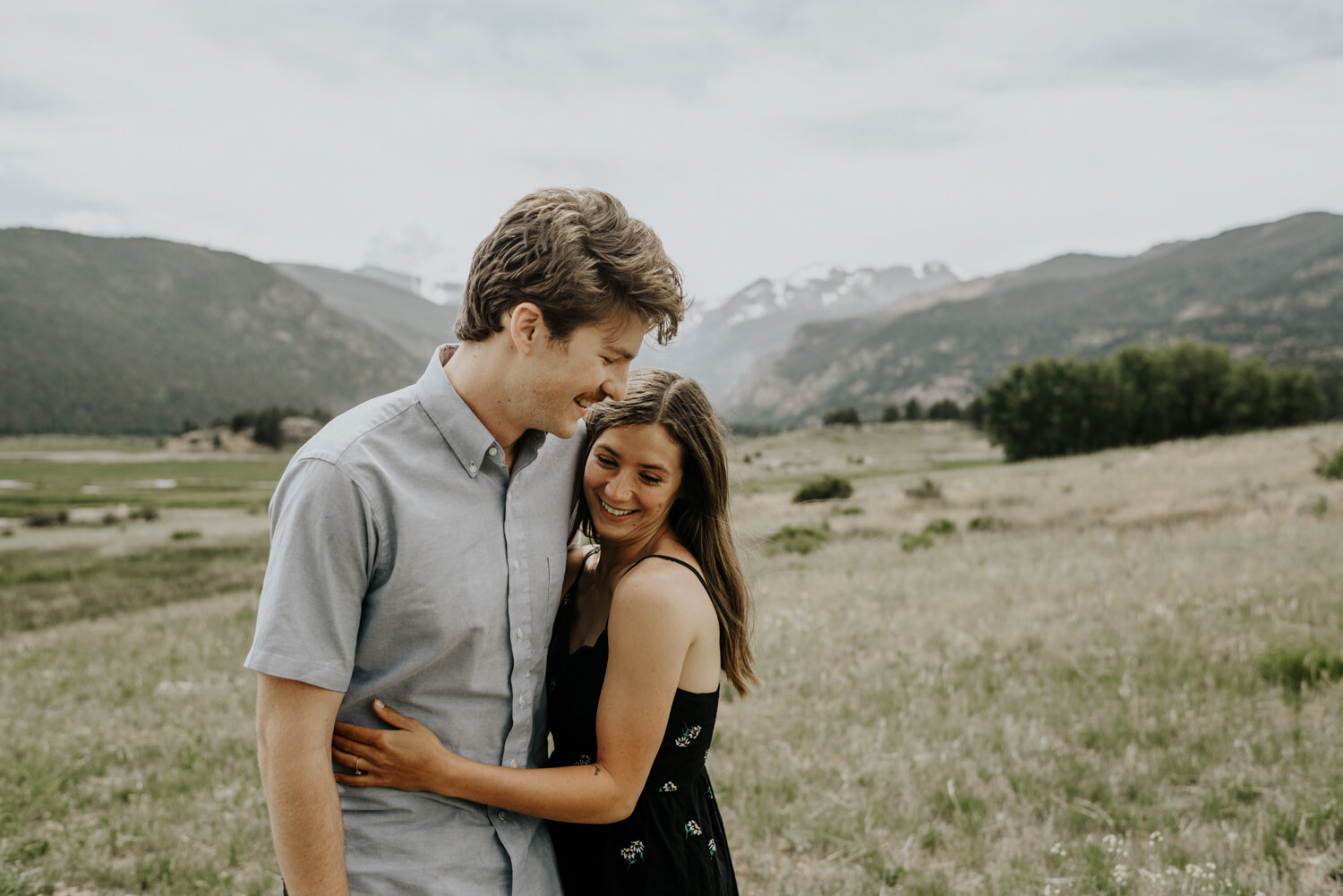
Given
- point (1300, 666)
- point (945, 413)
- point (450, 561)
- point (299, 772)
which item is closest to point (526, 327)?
point (450, 561)

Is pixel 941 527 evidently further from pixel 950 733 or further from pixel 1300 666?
pixel 950 733

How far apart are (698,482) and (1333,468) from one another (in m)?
28.7

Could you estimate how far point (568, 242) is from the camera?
2246 mm

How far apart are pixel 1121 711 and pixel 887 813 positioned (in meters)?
2.75

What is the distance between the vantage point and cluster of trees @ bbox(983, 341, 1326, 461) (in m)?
84.4

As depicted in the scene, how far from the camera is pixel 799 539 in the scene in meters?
21.3

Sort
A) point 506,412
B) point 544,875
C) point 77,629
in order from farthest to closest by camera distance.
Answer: point 77,629
point 544,875
point 506,412

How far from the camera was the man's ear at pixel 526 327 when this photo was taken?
2.26 metres

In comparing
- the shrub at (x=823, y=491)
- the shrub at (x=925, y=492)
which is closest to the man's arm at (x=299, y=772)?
the shrub at (x=925, y=492)

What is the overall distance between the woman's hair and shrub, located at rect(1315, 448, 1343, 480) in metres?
27.8

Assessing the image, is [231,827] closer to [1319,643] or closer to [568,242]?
[568,242]

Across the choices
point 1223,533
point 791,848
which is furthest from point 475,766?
point 1223,533

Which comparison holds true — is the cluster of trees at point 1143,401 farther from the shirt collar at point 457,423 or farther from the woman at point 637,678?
the shirt collar at point 457,423

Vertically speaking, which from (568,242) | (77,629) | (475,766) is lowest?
(77,629)
